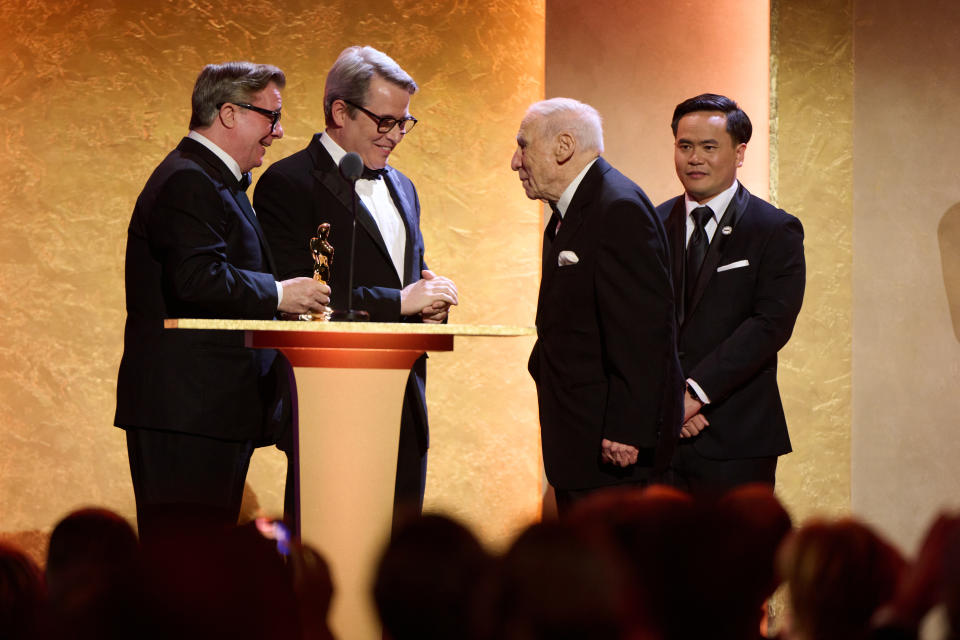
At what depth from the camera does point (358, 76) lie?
309cm

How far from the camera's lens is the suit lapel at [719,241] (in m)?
3.18

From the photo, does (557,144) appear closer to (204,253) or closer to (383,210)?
(383,210)

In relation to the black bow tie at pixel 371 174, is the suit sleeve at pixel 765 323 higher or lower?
lower

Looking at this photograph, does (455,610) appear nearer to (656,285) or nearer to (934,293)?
(656,285)

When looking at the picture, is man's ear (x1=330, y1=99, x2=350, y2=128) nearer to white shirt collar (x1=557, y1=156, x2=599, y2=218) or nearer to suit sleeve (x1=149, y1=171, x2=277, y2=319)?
suit sleeve (x1=149, y1=171, x2=277, y2=319)

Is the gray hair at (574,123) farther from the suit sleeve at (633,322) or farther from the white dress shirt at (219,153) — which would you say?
the white dress shirt at (219,153)

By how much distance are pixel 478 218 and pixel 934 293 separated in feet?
6.33

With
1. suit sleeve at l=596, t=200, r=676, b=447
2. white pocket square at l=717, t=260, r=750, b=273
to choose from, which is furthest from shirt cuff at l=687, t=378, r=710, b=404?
suit sleeve at l=596, t=200, r=676, b=447

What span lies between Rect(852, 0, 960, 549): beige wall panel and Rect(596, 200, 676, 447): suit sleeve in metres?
1.99

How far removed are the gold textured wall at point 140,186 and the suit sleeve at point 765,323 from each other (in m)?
1.65

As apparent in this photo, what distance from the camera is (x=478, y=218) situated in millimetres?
4672

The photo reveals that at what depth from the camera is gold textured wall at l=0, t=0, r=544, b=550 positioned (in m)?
4.21

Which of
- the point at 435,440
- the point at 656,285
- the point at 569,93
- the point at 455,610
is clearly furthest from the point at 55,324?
the point at 455,610

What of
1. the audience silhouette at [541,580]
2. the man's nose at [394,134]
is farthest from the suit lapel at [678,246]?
the audience silhouette at [541,580]
